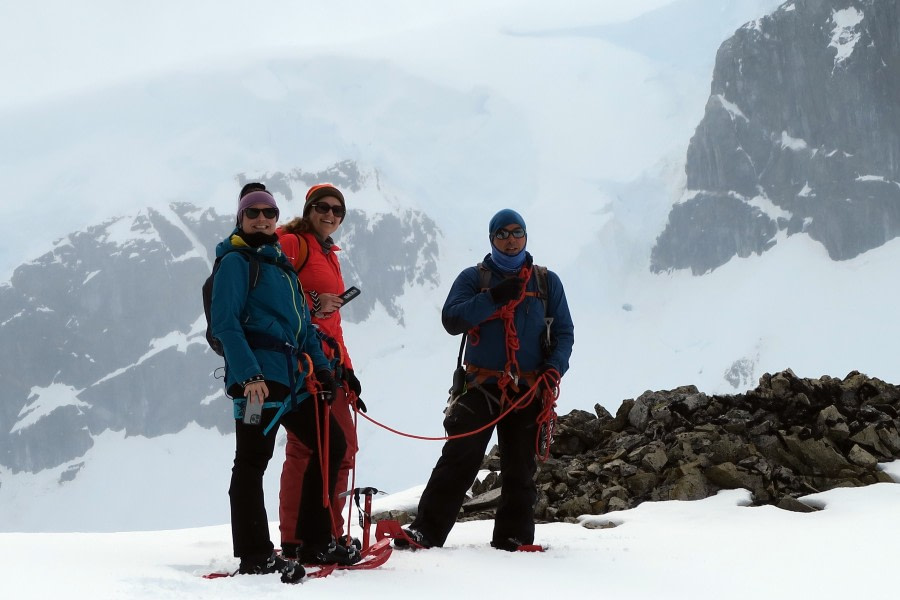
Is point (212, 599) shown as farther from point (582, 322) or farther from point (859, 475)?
point (582, 322)

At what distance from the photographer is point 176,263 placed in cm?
19325

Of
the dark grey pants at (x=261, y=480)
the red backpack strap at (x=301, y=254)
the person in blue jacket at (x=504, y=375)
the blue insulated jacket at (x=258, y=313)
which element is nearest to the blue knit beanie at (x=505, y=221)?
the person in blue jacket at (x=504, y=375)

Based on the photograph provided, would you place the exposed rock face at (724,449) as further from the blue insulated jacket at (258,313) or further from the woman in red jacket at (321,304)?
the blue insulated jacket at (258,313)

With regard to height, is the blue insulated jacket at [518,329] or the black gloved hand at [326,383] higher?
the blue insulated jacket at [518,329]

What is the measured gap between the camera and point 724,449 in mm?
9406

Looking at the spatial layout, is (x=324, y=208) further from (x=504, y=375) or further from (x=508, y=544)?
(x=508, y=544)

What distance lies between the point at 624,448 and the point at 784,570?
4876mm

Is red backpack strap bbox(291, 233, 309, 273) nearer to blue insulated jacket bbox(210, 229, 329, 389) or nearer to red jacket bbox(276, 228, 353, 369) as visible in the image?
red jacket bbox(276, 228, 353, 369)

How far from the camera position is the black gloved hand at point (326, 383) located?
4883 millimetres

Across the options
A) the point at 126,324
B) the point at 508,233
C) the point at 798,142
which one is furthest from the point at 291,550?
the point at 126,324

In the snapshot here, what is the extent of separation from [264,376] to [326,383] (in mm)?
504

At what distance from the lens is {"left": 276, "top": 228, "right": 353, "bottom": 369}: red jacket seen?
5.66 m

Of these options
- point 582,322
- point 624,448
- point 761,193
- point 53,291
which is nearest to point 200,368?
point 53,291

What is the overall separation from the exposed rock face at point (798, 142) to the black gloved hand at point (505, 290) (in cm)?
14611
